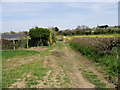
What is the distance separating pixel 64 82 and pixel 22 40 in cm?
2003

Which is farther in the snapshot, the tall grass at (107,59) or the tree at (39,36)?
the tree at (39,36)

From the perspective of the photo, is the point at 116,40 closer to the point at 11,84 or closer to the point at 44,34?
the point at 11,84

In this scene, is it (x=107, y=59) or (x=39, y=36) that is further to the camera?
(x=39, y=36)

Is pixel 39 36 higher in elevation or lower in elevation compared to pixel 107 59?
higher

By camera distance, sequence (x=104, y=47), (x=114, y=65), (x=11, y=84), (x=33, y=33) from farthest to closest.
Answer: (x=33, y=33) < (x=104, y=47) < (x=114, y=65) < (x=11, y=84)

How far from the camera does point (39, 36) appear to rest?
2338cm

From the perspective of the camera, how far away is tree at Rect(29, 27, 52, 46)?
23.2m

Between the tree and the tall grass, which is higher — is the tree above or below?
above

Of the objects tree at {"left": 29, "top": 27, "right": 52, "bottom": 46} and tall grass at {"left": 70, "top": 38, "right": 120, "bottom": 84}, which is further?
tree at {"left": 29, "top": 27, "right": 52, "bottom": 46}

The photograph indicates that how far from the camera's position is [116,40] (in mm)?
8227

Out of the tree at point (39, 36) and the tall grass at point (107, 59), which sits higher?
the tree at point (39, 36)

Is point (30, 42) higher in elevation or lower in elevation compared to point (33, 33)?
lower

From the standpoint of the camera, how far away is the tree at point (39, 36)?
23.2 metres

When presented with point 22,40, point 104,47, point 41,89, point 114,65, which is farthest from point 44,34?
point 41,89
